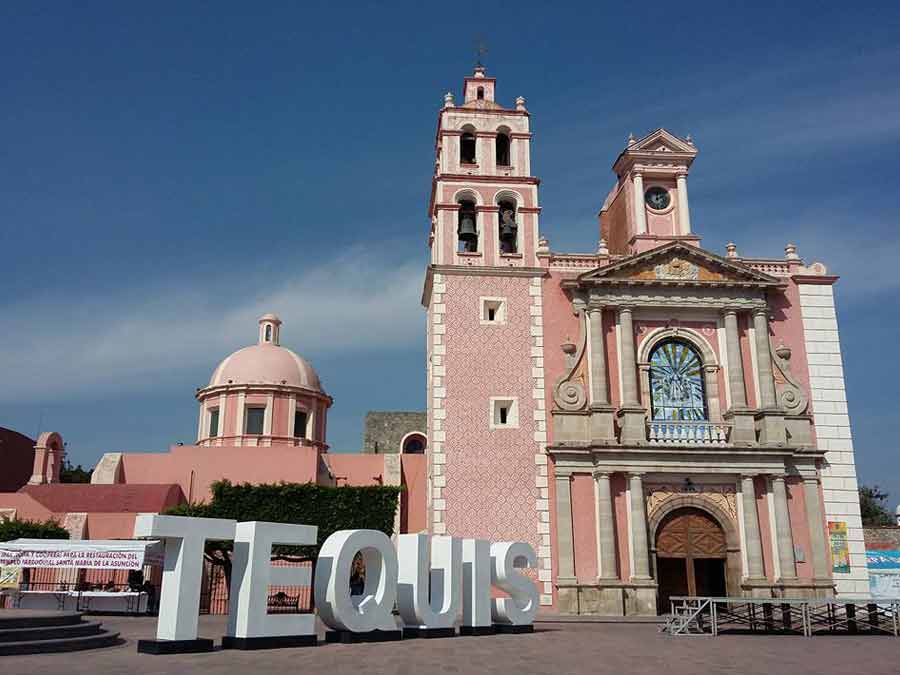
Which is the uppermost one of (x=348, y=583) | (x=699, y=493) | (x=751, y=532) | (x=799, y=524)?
(x=699, y=493)

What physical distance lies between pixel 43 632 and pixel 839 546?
2179 centimetres

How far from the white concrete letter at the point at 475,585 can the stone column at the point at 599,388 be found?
340 inches

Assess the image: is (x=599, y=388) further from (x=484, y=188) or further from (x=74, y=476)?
(x=74, y=476)

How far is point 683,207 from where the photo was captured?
94.6ft

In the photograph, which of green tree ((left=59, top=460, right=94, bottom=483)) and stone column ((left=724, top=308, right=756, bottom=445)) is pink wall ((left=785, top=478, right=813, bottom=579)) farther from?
green tree ((left=59, top=460, right=94, bottom=483))

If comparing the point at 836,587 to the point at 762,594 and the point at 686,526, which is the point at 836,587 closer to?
the point at 762,594

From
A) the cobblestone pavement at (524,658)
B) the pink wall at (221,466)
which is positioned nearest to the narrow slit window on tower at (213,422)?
the pink wall at (221,466)

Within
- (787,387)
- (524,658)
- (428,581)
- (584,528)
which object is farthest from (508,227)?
(524,658)

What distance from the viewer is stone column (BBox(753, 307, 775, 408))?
26188mm

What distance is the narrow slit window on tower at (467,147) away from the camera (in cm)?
2939

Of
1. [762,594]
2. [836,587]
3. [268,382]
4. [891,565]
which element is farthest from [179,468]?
[891,565]

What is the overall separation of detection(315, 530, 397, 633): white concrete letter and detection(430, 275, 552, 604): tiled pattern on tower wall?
8.86 m

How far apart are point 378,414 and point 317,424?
10.5m

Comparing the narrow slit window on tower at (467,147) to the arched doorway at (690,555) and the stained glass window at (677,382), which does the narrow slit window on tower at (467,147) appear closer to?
the stained glass window at (677,382)
